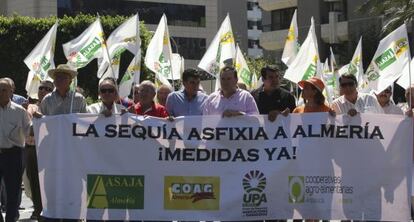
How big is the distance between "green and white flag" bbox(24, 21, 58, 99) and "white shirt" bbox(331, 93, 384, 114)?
7295 millimetres

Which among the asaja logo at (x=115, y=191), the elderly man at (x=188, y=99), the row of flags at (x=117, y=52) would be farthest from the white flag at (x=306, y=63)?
the asaja logo at (x=115, y=191)

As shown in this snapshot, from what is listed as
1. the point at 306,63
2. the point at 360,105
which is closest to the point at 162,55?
the point at 306,63

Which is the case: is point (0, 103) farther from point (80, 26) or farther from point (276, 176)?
point (80, 26)

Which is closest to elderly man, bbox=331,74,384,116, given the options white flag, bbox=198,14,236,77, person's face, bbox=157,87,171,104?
person's face, bbox=157,87,171,104

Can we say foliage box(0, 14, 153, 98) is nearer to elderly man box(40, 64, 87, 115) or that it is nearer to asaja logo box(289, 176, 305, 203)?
elderly man box(40, 64, 87, 115)

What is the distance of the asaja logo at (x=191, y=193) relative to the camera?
26.7 feet

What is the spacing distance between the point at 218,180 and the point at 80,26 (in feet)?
112

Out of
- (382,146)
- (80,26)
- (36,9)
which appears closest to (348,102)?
(382,146)

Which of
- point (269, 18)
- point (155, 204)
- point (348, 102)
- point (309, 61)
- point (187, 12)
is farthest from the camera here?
point (187, 12)

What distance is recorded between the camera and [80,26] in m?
41.5

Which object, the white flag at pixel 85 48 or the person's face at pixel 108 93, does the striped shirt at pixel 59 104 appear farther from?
the white flag at pixel 85 48

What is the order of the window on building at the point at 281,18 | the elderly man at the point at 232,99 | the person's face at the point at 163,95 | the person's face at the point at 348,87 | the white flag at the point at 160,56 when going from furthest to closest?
the window on building at the point at 281,18, the white flag at the point at 160,56, the person's face at the point at 163,95, the person's face at the point at 348,87, the elderly man at the point at 232,99

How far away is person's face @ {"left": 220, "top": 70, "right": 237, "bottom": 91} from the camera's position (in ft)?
27.3

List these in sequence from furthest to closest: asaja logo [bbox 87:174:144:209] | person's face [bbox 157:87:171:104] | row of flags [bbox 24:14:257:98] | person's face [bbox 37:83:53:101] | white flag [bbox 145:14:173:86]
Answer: white flag [bbox 145:14:173:86], row of flags [bbox 24:14:257:98], person's face [bbox 157:87:171:104], person's face [bbox 37:83:53:101], asaja logo [bbox 87:174:144:209]
